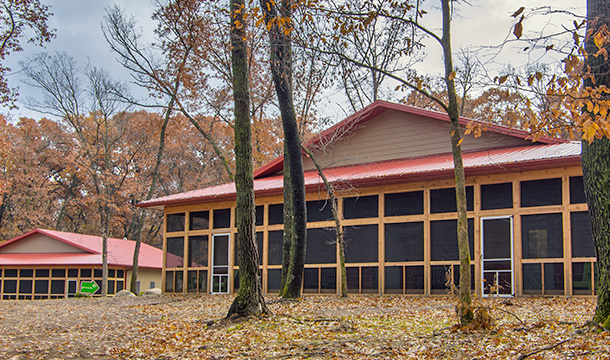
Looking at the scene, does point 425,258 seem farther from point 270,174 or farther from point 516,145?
point 270,174

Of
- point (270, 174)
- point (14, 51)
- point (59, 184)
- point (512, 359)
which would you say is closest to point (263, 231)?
point (270, 174)

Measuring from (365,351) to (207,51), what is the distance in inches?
694

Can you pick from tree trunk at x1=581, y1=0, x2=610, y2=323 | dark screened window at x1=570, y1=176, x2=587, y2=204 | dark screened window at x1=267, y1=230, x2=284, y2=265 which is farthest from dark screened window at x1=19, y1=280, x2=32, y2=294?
tree trunk at x1=581, y1=0, x2=610, y2=323

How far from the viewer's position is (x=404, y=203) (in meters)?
16.4

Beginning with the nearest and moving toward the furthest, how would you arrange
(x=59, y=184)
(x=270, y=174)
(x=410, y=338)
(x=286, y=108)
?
(x=410, y=338), (x=286, y=108), (x=270, y=174), (x=59, y=184)

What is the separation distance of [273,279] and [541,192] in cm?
835

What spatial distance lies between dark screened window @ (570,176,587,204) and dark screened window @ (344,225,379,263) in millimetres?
5162

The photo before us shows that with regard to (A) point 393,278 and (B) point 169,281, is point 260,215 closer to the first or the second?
(B) point 169,281

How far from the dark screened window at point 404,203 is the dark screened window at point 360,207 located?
35cm

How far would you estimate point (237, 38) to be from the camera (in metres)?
11.5

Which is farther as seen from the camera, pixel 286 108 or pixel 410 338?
pixel 286 108

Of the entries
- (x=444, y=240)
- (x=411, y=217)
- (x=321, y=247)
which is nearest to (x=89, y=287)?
(x=321, y=247)

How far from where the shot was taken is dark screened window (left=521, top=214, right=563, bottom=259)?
14073 millimetres

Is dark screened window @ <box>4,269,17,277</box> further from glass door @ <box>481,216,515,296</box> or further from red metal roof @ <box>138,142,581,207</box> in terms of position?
glass door @ <box>481,216,515,296</box>
